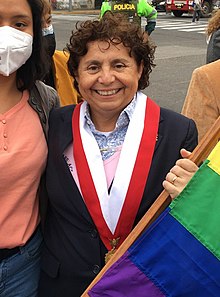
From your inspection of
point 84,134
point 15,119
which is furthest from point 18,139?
point 84,134

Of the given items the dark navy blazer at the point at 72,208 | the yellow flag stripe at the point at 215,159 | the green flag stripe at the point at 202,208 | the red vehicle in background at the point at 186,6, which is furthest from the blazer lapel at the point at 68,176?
the red vehicle in background at the point at 186,6

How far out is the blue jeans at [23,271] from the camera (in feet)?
6.55

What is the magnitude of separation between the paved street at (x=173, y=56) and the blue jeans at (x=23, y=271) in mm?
1339

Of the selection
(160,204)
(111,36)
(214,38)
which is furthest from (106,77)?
(214,38)

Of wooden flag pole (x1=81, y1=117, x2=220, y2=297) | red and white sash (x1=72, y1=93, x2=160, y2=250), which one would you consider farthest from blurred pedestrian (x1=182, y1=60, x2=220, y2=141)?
wooden flag pole (x1=81, y1=117, x2=220, y2=297)

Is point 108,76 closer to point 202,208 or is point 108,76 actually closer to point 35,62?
point 35,62

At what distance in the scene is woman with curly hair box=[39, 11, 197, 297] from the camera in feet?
6.02

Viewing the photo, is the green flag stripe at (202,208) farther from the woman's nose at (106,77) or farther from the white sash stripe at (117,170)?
the woman's nose at (106,77)

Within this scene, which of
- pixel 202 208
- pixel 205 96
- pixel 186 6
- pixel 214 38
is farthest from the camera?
pixel 186 6

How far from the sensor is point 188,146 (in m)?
1.89

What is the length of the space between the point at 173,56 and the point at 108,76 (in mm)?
10654

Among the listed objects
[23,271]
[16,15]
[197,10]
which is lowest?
[197,10]

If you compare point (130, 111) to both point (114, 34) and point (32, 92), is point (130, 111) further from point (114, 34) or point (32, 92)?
point (32, 92)

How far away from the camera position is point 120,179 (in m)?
1.81
